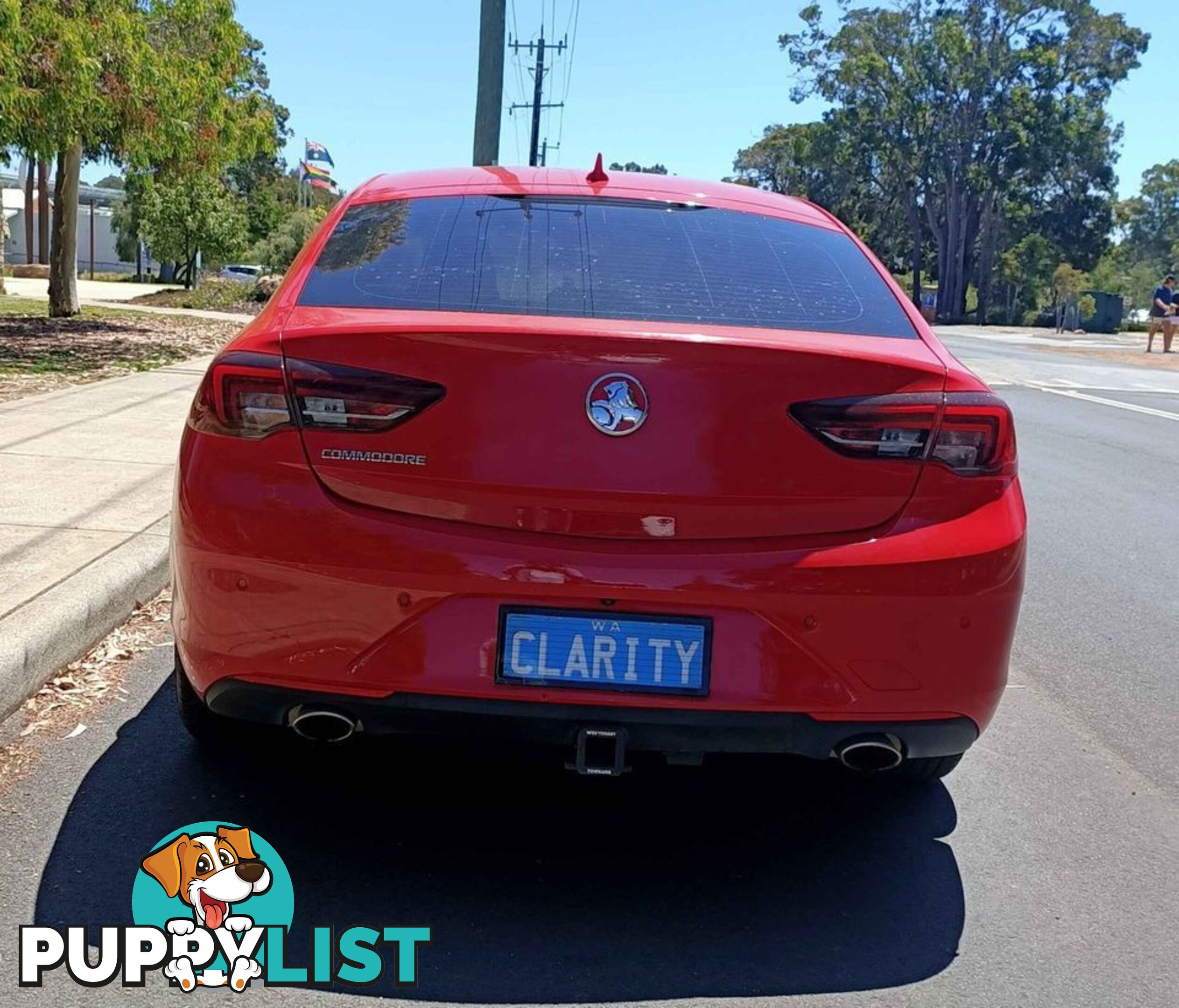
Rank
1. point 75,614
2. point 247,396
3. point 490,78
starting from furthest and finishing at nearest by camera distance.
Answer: point 490,78 → point 75,614 → point 247,396

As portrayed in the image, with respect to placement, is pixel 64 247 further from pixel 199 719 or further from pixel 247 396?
pixel 247 396

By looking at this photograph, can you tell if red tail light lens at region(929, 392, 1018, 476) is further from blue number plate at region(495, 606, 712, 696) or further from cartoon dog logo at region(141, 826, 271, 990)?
cartoon dog logo at region(141, 826, 271, 990)

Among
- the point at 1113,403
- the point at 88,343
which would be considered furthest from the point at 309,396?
the point at 1113,403

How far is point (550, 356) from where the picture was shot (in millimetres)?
2711

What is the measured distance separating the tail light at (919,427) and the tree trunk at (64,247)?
17125mm

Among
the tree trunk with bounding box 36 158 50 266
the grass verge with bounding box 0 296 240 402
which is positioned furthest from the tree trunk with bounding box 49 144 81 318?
the tree trunk with bounding box 36 158 50 266

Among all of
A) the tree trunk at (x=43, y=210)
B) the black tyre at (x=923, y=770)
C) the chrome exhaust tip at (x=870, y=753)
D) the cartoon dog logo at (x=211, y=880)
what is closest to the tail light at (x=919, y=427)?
the chrome exhaust tip at (x=870, y=753)

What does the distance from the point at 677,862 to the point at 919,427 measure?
123 cm

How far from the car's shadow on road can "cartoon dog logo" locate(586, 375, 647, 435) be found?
869 mm

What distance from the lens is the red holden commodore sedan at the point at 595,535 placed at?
2705mm

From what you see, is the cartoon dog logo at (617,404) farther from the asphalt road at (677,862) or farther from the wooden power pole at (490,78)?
the wooden power pole at (490,78)

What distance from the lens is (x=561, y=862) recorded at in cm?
312

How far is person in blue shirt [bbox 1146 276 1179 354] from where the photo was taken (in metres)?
30.6

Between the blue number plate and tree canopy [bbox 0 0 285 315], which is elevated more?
tree canopy [bbox 0 0 285 315]
